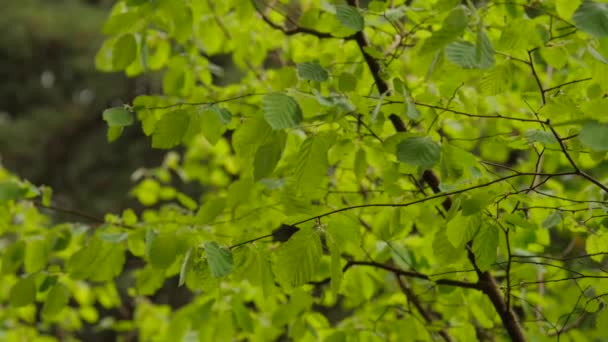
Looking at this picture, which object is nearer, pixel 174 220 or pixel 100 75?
pixel 174 220

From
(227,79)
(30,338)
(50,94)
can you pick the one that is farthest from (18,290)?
(50,94)

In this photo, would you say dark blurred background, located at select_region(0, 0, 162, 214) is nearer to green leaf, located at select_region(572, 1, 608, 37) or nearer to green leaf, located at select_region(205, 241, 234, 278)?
green leaf, located at select_region(205, 241, 234, 278)

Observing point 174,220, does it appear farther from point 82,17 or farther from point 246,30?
point 82,17

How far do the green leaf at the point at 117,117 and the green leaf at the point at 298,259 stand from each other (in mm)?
291

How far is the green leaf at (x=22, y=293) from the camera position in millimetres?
1216

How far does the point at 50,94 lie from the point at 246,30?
8.42m

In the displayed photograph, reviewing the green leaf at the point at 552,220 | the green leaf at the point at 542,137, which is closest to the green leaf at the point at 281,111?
the green leaf at the point at 542,137

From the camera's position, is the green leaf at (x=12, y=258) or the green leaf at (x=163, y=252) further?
the green leaf at (x=12, y=258)

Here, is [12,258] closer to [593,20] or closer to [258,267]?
[258,267]

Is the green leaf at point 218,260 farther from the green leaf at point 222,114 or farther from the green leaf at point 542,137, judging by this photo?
the green leaf at point 542,137

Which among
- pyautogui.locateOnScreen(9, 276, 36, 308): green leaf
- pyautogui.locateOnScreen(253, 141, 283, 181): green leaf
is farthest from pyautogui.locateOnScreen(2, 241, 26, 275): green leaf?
pyautogui.locateOnScreen(253, 141, 283, 181): green leaf

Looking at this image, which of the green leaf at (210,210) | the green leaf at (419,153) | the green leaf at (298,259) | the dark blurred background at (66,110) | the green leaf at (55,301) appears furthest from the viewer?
the dark blurred background at (66,110)

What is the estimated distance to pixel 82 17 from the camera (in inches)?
342

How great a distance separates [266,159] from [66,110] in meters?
8.85
